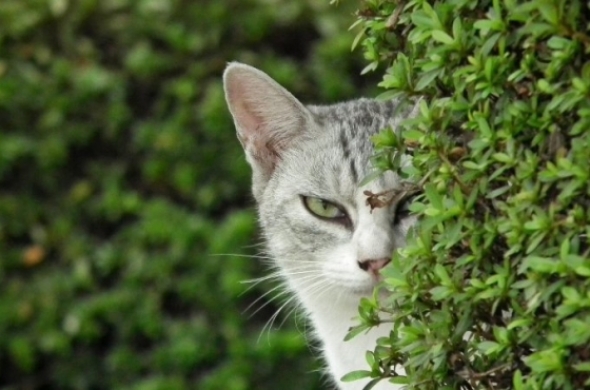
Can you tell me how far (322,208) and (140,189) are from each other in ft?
11.1

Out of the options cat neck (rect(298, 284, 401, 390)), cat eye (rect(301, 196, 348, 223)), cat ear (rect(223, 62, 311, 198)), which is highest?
cat ear (rect(223, 62, 311, 198))

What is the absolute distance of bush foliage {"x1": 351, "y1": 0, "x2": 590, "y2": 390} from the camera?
217cm

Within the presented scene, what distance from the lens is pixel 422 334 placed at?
2533mm

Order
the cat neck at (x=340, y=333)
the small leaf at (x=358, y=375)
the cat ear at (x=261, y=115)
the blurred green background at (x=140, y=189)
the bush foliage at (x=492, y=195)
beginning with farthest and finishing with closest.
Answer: the blurred green background at (x=140, y=189)
the cat ear at (x=261, y=115)
the cat neck at (x=340, y=333)
the small leaf at (x=358, y=375)
the bush foliage at (x=492, y=195)

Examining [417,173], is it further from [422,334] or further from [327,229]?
[327,229]

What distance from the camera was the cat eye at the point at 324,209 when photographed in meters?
3.74

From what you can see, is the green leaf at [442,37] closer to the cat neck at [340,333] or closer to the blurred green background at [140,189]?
the cat neck at [340,333]

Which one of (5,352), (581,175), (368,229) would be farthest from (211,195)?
(581,175)

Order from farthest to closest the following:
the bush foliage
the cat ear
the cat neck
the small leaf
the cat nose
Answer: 1. the cat ear
2. the cat neck
3. the cat nose
4. the small leaf
5. the bush foliage

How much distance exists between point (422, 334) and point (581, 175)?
1.93ft

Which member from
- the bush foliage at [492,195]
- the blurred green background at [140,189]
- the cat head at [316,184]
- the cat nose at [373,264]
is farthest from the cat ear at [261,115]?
the blurred green background at [140,189]

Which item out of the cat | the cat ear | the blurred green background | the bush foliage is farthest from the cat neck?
the blurred green background

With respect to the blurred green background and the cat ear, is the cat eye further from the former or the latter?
the blurred green background

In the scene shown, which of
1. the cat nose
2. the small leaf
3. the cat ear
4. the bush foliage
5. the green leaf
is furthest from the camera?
the cat ear
